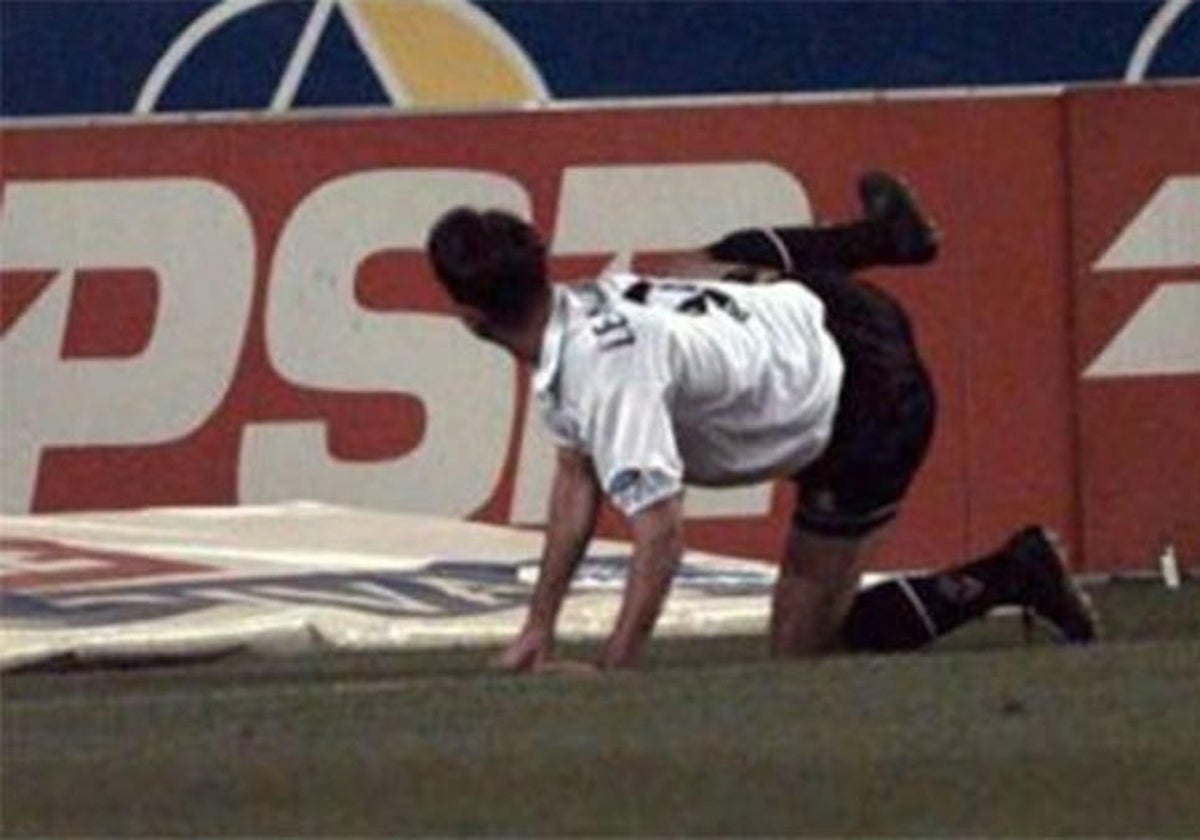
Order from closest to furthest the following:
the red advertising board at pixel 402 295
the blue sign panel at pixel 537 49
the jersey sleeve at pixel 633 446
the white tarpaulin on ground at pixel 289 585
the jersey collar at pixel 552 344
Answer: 1. the jersey sleeve at pixel 633 446
2. the jersey collar at pixel 552 344
3. the white tarpaulin on ground at pixel 289 585
4. the red advertising board at pixel 402 295
5. the blue sign panel at pixel 537 49

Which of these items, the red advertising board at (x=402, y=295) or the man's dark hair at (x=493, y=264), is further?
the red advertising board at (x=402, y=295)

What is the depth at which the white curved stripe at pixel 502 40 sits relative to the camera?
18844mm

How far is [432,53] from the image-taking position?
18734mm

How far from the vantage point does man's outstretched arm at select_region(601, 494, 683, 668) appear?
9.52 m

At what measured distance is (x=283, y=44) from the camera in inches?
736

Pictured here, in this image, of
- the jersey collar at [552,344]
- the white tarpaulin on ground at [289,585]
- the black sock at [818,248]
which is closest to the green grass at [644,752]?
the jersey collar at [552,344]

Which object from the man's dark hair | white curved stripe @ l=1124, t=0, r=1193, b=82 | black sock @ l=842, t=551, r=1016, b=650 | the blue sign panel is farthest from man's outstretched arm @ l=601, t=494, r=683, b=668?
white curved stripe @ l=1124, t=0, r=1193, b=82

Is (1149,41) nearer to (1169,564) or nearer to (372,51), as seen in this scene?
(372,51)

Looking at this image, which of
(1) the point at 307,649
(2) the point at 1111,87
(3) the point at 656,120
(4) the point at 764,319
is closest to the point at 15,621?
(1) the point at 307,649

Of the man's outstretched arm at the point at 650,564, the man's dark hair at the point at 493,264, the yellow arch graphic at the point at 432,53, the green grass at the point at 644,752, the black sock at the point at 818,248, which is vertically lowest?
the green grass at the point at 644,752

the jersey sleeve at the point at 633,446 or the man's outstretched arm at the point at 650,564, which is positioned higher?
the jersey sleeve at the point at 633,446

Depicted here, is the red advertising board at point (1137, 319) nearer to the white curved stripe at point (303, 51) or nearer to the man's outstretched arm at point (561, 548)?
the white curved stripe at point (303, 51)

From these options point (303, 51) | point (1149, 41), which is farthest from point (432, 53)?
point (1149, 41)

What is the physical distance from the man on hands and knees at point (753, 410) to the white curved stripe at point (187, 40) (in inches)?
297
